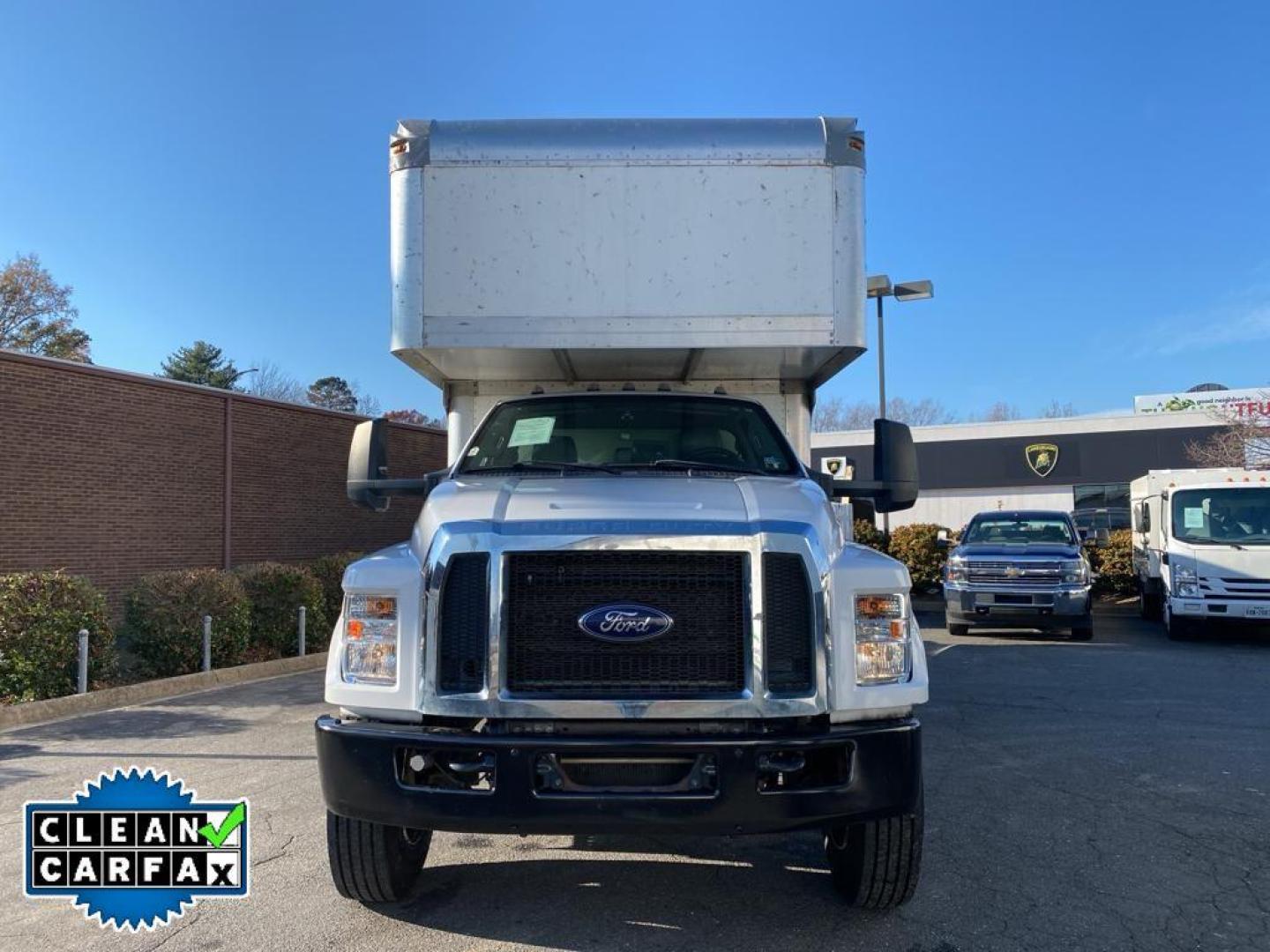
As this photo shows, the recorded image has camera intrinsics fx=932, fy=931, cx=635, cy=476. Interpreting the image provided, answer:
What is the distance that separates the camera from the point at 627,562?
11.1 ft

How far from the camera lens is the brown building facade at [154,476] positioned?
40.4 ft

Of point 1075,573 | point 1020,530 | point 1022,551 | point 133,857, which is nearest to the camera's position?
point 133,857

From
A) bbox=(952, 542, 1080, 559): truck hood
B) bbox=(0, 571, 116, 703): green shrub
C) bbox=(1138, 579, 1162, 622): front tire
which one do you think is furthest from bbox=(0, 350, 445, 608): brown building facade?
bbox=(1138, 579, 1162, 622): front tire

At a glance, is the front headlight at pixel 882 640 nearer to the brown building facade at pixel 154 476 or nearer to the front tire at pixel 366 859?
the front tire at pixel 366 859

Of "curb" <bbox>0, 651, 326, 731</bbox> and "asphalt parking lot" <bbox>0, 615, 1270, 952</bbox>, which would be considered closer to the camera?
"asphalt parking lot" <bbox>0, 615, 1270, 952</bbox>

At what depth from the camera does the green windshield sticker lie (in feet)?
16.4

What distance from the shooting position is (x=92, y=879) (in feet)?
12.8

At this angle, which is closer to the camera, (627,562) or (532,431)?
(627,562)

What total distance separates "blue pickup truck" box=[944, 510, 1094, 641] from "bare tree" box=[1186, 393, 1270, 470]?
10.7m

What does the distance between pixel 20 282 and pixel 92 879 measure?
42712mm

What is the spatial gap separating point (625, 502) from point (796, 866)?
205cm

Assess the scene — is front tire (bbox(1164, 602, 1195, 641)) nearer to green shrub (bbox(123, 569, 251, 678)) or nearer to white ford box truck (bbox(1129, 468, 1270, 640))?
white ford box truck (bbox(1129, 468, 1270, 640))

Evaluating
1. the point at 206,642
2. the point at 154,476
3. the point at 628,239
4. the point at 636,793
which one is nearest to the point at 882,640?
the point at 636,793

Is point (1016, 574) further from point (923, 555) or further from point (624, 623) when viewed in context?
point (624, 623)
